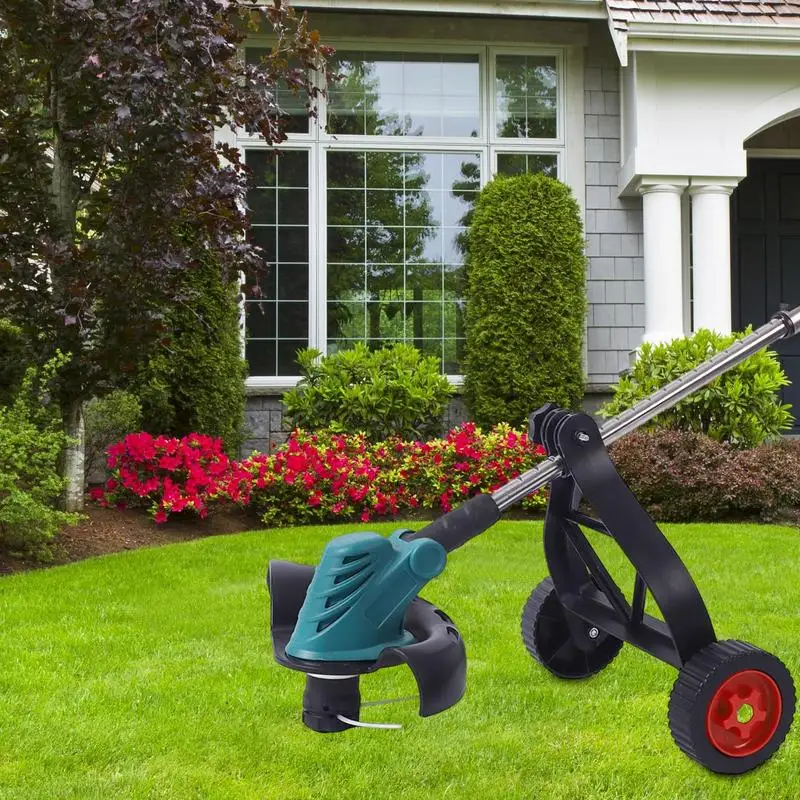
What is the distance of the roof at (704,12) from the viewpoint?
7.81 m

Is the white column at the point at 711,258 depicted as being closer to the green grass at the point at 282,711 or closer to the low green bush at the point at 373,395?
the low green bush at the point at 373,395

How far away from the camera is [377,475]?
6805 mm

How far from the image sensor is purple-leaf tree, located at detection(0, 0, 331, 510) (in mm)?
5012

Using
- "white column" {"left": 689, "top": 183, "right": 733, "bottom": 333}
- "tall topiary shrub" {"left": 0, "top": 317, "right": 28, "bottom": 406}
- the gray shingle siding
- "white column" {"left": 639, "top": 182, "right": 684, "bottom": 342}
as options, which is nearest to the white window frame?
the gray shingle siding

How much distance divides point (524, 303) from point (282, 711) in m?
5.51

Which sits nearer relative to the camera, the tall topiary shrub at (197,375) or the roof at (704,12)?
the tall topiary shrub at (197,375)

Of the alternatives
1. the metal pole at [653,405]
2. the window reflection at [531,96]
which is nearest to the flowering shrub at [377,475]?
the window reflection at [531,96]

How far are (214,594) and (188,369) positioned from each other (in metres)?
3.27

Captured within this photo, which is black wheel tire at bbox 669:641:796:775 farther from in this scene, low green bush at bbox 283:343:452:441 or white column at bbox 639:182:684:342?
white column at bbox 639:182:684:342

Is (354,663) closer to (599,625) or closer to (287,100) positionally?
(599,625)

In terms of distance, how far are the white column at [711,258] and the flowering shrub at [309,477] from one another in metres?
2.20

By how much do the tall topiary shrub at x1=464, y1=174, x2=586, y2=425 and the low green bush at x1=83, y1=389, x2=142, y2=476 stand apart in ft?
8.96

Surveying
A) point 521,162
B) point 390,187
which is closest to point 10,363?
point 390,187

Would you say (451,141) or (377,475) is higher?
(451,141)
